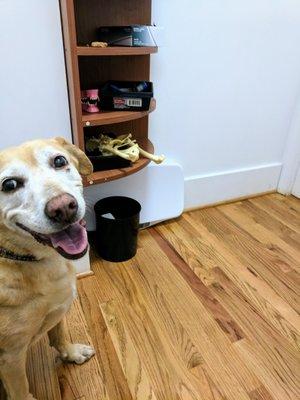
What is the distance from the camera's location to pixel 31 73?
1.00 meters

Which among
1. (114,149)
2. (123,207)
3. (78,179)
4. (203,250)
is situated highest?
(78,179)

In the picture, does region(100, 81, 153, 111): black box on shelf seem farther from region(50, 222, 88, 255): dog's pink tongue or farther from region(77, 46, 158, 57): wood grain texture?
region(50, 222, 88, 255): dog's pink tongue

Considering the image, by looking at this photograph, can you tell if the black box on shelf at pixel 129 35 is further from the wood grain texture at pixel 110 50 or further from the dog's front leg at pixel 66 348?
the dog's front leg at pixel 66 348

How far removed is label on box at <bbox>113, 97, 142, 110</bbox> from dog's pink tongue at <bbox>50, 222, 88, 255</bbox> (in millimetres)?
658

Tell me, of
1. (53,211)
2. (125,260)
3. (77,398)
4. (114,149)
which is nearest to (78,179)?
(53,211)

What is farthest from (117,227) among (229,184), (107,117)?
(229,184)

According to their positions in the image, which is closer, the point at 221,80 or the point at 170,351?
the point at 170,351

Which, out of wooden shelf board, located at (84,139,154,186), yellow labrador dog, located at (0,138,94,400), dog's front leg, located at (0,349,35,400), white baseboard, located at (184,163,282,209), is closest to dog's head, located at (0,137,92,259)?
yellow labrador dog, located at (0,138,94,400)

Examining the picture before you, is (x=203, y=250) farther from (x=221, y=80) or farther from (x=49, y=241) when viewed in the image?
(x=49, y=241)

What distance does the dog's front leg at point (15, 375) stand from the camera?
2.45 ft

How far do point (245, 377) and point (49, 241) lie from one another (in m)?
0.82

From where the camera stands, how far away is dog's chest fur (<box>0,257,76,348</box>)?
71 cm

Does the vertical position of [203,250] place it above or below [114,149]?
below

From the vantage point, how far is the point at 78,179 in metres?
0.77
